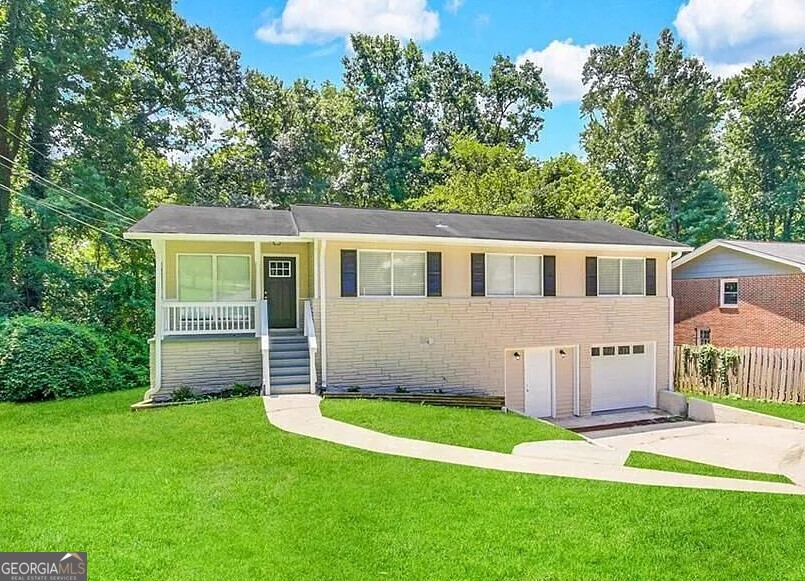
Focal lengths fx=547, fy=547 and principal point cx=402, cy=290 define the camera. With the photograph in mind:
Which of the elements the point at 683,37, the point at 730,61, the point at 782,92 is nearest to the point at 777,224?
the point at 782,92

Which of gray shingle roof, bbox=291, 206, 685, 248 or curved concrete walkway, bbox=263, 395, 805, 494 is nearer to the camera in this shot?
curved concrete walkway, bbox=263, 395, 805, 494

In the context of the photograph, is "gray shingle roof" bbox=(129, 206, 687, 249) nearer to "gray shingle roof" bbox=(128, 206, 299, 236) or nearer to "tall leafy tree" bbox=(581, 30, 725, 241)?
"gray shingle roof" bbox=(128, 206, 299, 236)

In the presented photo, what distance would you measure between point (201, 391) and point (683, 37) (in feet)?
114

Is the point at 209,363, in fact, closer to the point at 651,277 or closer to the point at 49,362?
the point at 49,362

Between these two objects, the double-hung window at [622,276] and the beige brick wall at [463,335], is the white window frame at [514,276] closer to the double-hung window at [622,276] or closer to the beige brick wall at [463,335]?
the beige brick wall at [463,335]

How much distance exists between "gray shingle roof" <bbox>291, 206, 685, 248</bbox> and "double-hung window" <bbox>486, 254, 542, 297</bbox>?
2.06 ft

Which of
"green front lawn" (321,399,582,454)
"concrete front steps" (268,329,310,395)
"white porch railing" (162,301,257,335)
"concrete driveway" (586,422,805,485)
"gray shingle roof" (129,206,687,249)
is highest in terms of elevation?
"gray shingle roof" (129,206,687,249)

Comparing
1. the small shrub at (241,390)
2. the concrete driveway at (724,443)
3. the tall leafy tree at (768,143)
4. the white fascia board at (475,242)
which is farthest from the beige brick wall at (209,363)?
the tall leafy tree at (768,143)

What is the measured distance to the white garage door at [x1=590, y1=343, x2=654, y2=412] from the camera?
1589 centimetres

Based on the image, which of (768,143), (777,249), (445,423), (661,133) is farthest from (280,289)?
(768,143)

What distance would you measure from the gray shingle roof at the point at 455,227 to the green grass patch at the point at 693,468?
6.90 metres

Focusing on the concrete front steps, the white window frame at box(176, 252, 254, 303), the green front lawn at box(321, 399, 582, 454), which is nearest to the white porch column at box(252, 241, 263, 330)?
the white window frame at box(176, 252, 254, 303)

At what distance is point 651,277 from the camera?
16391 mm

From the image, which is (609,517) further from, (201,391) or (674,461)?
(201,391)
